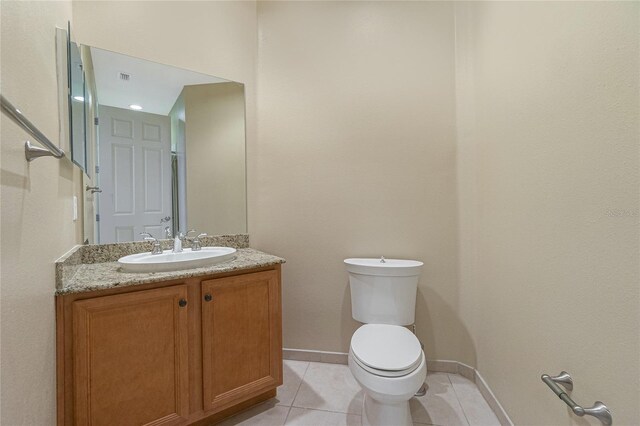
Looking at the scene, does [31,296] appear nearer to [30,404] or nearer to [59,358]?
[30,404]

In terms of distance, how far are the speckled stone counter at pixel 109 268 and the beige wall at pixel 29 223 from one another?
80mm

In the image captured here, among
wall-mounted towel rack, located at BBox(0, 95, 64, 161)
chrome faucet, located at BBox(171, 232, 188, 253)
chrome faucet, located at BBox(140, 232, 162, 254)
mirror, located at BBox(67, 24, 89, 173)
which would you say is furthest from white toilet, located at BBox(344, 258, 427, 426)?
mirror, located at BBox(67, 24, 89, 173)

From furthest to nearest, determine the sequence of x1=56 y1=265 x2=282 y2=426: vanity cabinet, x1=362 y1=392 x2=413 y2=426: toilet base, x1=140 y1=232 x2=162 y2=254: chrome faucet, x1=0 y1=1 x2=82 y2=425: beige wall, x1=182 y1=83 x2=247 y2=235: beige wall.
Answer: x1=182 y1=83 x2=247 y2=235: beige wall, x1=140 y1=232 x2=162 y2=254: chrome faucet, x1=362 y1=392 x2=413 y2=426: toilet base, x1=56 y1=265 x2=282 y2=426: vanity cabinet, x1=0 y1=1 x2=82 y2=425: beige wall

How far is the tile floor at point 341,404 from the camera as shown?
1517mm

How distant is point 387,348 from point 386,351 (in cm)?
3

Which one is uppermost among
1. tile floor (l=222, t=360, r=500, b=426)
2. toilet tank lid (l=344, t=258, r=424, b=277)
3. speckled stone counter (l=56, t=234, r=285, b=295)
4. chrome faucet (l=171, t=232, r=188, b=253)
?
chrome faucet (l=171, t=232, r=188, b=253)

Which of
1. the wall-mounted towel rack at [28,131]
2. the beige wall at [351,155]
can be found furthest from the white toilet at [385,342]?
the wall-mounted towel rack at [28,131]

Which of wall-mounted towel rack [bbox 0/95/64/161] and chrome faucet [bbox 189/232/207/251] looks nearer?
wall-mounted towel rack [bbox 0/95/64/161]

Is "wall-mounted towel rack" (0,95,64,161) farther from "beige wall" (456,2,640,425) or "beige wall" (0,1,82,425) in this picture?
"beige wall" (456,2,640,425)

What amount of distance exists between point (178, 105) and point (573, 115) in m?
2.03

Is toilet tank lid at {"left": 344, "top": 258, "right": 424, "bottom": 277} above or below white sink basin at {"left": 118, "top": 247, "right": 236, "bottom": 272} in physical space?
below

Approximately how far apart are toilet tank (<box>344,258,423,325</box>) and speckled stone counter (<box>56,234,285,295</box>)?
1.85 feet

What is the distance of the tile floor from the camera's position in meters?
1.52

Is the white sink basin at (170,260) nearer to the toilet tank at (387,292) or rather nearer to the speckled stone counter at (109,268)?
the speckled stone counter at (109,268)
